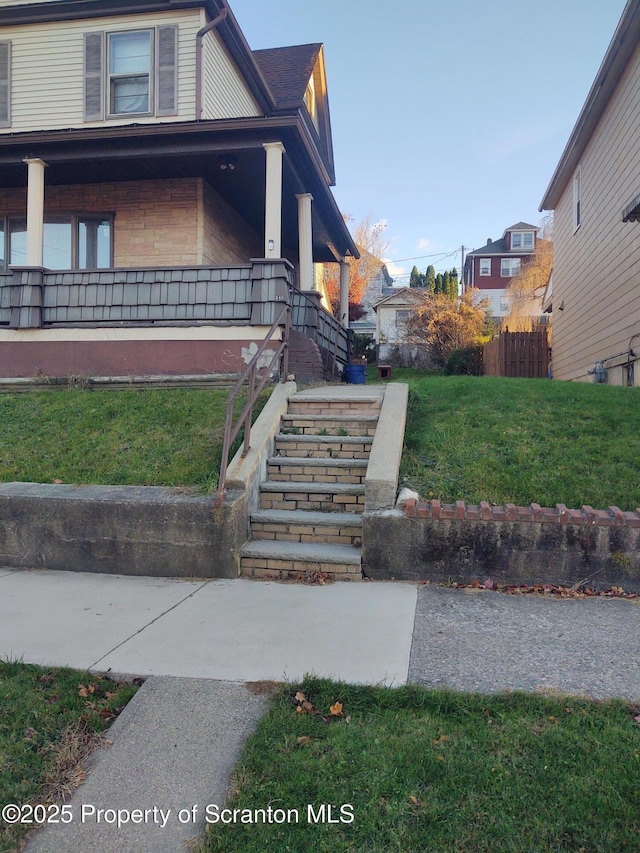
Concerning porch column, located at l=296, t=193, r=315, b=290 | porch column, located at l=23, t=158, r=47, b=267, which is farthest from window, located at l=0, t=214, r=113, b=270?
porch column, located at l=296, t=193, r=315, b=290

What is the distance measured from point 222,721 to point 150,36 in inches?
491

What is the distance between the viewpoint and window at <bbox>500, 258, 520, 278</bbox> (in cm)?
4412

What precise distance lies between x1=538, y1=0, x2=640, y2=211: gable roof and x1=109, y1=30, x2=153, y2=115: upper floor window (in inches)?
321

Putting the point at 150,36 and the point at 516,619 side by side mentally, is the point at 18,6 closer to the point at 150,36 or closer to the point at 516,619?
the point at 150,36

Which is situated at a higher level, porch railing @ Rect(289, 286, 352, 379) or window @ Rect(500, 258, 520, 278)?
window @ Rect(500, 258, 520, 278)

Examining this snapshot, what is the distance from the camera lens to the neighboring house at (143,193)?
983cm

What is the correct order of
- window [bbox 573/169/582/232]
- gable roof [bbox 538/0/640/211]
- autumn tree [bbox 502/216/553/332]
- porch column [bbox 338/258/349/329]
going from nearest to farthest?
gable roof [bbox 538/0/640/211]
window [bbox 573/169/582/232]
porch column [bbox 338/258/349/329]
autumn tree [bbox 502/216/553/332]

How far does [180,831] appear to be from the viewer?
2150 millimetres

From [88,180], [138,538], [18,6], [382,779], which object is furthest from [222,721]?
[18,6]

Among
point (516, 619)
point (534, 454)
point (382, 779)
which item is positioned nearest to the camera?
point (382, 779)

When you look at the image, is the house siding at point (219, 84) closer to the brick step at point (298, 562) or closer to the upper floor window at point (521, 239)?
the brick step at point (298, 562)

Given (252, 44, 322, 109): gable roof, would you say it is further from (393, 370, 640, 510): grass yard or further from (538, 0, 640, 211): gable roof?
(393, 370, 640, 510): grass yard

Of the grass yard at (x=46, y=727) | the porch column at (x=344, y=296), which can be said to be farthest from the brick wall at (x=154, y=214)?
the grass yard at (x=46, y=727)

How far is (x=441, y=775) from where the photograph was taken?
2.36 m
